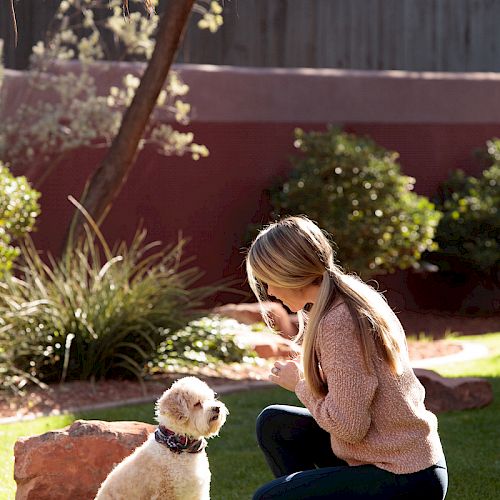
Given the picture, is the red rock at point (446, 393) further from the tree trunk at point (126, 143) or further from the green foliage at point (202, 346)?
the tree trunk at point (126, 143)

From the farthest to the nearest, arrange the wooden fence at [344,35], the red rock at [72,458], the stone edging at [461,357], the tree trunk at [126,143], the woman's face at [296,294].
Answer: the wooden fence at [344,35] < the stone edging at [461,357] < the tree trunk at [126,143] < the red rock at [72,458] < the woman's face at [296,294]

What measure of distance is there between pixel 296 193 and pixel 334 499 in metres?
7.89

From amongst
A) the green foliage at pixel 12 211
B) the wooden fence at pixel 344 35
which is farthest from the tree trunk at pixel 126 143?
the wooden fence at pixel 344 35

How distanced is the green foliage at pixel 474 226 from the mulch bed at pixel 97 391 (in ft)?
14.6

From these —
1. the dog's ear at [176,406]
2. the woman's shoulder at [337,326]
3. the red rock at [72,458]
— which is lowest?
the red rock at [72,458]

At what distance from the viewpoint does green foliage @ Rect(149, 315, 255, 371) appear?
878cm

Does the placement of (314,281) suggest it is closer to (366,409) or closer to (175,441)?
(366,409)

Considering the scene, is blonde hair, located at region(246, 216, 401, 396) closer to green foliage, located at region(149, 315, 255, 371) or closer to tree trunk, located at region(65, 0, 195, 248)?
green foliage, located at region(149, 315, 255, 371)

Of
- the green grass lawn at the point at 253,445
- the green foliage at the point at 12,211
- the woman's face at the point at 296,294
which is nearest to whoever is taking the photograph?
the woman's face at the point at 296,294

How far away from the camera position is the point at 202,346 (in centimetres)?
909

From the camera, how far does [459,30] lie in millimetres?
14680

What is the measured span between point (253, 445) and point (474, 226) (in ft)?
22.3

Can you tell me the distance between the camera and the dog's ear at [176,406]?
4.31m

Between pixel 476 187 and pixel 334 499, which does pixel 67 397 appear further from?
pixel 476 187
